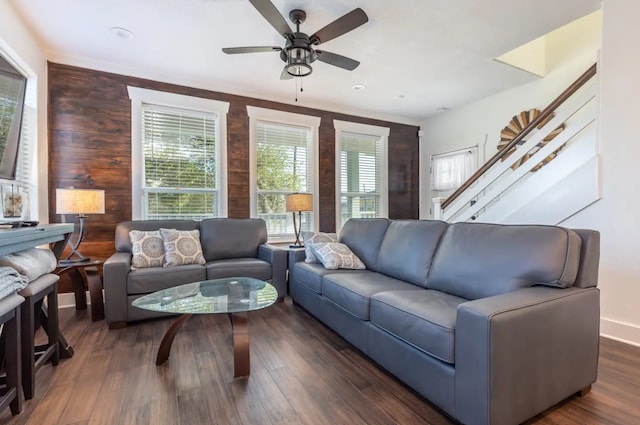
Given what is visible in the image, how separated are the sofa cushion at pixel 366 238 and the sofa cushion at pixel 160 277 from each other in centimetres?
157

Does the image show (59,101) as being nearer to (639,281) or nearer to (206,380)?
(206,380)

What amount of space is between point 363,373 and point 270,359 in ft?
2.17

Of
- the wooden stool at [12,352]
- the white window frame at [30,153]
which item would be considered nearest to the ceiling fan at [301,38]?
the white window frame at [30,153]

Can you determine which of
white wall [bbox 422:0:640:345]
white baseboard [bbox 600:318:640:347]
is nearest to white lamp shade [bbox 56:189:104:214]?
white wall [bbox 422:0:640:345]

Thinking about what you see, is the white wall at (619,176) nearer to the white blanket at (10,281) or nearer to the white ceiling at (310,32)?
the white ceiling at (310,32)

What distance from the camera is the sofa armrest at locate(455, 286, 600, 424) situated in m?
1.33

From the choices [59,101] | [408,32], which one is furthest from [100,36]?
[408,32]

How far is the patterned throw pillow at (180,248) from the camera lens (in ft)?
10.5

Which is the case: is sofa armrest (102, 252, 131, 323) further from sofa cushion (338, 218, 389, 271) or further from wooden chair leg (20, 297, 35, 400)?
sofa cushion (338, 218, 389, 271)

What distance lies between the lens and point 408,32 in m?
2.93

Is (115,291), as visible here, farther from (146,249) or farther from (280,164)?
(280,164)

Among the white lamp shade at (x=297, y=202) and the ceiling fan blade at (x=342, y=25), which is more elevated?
the ceiling fan blade at (x=342, y=25)

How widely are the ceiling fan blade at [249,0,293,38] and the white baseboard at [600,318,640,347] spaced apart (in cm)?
346

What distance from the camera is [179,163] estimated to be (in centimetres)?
397
